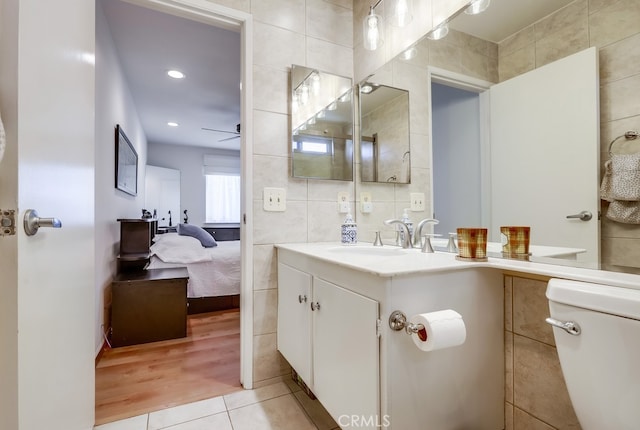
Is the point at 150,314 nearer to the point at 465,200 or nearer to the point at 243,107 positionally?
the point at 243,107

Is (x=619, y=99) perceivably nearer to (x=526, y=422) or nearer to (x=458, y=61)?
(x=458, y=61)

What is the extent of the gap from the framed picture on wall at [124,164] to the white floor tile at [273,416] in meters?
2.42

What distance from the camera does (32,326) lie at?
812mm

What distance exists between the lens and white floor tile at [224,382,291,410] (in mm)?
1532

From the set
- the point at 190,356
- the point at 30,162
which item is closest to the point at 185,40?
the point at 30,162

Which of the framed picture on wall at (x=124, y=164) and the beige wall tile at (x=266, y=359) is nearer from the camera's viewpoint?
the beige wall tile at (x=266, y=359)

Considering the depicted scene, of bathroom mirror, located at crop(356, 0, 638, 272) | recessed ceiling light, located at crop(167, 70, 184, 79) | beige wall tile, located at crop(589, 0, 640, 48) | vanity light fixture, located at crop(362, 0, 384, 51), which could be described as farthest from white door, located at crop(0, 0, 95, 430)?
recessed ceiling light, located at crop(167, 70, 184, 79)

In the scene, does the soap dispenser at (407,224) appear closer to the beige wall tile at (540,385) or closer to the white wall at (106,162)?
the beige wall tile at (540,385)

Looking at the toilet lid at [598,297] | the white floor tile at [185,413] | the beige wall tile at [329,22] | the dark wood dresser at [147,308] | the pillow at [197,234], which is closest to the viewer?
the toilet lid at [598,297]

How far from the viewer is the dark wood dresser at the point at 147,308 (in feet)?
7.48

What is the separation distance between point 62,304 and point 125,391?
995 millimetres

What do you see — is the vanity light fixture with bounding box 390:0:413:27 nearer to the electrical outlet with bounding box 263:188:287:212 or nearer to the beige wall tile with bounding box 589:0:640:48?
the beige wall tile with bounding box 589:0:640:48

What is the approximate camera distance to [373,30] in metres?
1.68

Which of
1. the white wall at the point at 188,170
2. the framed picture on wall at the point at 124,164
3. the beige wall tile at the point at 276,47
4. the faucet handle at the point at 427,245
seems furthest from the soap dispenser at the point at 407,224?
the white wall at the point at 188,170
